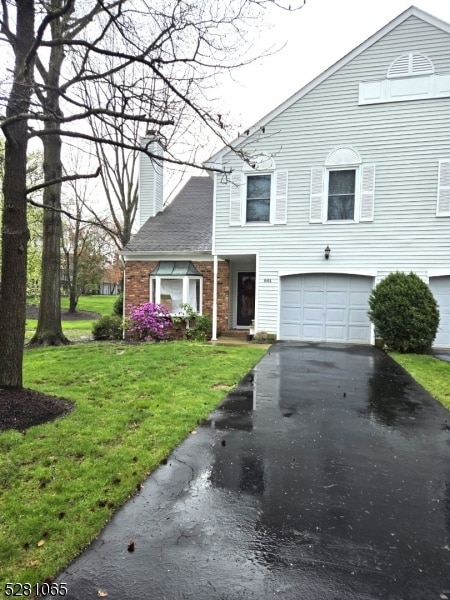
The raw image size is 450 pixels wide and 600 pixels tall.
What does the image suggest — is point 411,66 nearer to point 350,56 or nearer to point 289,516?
point 350,56

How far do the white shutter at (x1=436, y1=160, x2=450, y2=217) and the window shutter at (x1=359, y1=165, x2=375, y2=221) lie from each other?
1.79 meters

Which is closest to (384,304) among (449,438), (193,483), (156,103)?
(449,438)

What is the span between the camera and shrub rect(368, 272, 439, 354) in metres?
10.7

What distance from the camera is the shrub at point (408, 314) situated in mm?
10666

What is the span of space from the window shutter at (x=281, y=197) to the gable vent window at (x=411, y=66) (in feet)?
13.5

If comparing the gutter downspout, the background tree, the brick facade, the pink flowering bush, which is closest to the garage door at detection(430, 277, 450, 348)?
the brick facade

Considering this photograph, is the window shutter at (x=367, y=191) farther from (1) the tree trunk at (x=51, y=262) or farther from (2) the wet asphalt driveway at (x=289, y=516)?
(1) the tree trunk at (x=51, y=262)

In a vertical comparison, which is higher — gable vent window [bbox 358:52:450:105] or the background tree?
gable vent window [bbox 358:52:450:105]

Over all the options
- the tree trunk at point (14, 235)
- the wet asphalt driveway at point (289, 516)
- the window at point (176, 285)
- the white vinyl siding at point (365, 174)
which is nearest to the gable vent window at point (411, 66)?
the white vinyl siding at point (365, 174)

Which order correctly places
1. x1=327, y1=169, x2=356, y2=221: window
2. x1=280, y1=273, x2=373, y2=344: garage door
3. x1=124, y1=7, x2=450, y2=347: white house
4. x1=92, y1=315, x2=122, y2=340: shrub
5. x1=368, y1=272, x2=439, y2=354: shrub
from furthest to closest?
x1=92, y1=315, x2=122, y2=340: shrub, x1=280, y1=273, x2=373, y2=344: garage door, x1=327, y1=169, x2=356, y2=221: window, x1=124, y1=7, x2=450, y2=347: white house, x1=368, y1=272, x2=439, y2=354: shrub

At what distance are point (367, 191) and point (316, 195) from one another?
1.49m

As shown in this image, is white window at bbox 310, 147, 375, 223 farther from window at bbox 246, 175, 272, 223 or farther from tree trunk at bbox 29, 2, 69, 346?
tree trunk at bbox 29, 2, 69, 346

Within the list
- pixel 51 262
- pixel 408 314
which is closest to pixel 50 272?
pixel 51 262

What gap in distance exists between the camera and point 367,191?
1214 centimetres
